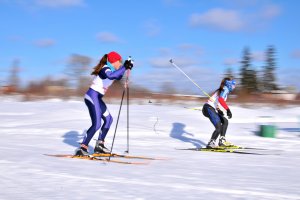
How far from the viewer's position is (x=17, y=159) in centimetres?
626

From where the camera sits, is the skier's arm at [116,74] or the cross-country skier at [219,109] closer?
the skier's arm at [116,74]

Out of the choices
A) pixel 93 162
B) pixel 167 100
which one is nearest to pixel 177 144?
pixel 93 162

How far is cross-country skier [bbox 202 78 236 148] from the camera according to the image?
9.35m

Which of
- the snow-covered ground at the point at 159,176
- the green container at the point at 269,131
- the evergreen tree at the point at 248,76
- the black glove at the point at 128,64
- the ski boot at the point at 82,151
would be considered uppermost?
the evergreen tree at the point at 248,76

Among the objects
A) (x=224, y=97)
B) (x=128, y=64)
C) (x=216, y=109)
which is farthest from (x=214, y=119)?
(x=128, y=64)

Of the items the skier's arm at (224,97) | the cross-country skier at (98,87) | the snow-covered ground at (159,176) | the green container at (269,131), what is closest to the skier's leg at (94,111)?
the cross-country skier at (98,87)

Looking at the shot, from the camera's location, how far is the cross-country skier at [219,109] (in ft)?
30.7

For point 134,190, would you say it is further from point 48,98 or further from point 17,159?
point 48,98

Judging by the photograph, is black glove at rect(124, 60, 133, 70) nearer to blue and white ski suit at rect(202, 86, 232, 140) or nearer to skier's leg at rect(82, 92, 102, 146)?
skier's leg at rect(82, 92, 102, 146)

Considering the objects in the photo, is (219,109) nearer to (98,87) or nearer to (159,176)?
(98,87)

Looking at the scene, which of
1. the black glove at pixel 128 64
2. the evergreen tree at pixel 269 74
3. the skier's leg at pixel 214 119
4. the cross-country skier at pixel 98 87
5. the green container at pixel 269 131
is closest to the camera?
the black glove at pixel 128 64

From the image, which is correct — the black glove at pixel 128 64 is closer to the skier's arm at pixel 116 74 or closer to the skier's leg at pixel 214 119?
the skier's arm at pixel 116 74

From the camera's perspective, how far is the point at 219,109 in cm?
966

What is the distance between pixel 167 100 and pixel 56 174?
24.3 m
